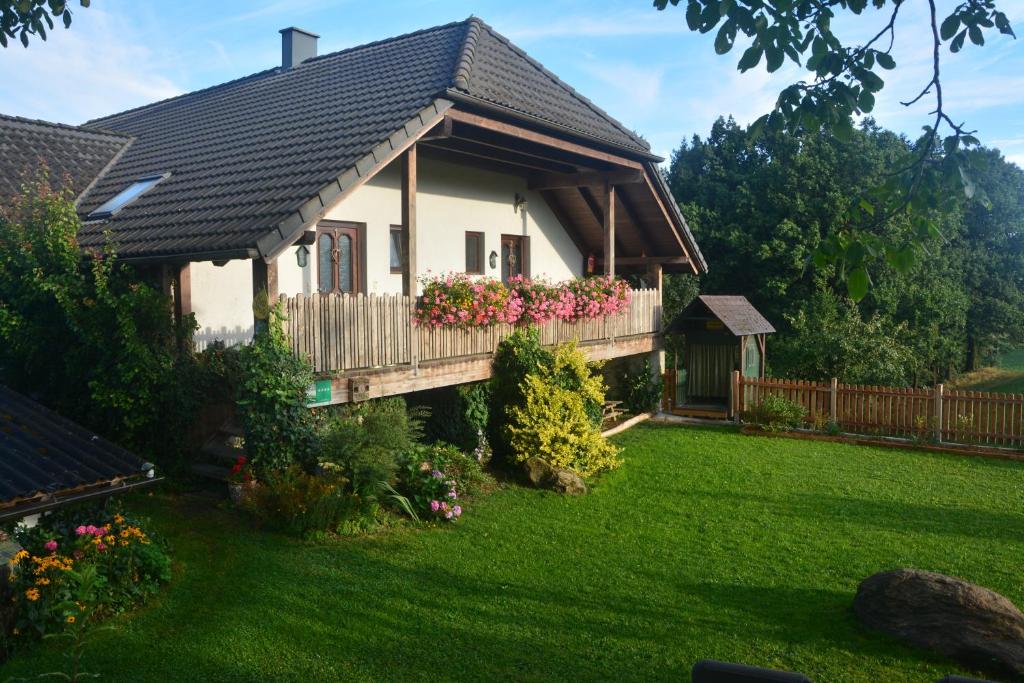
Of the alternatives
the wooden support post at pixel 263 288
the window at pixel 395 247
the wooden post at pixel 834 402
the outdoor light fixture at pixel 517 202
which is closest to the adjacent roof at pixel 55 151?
the window at pixel 395 247

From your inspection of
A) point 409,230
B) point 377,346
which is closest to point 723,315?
point 409,230

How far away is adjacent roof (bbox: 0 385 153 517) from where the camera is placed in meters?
6.57

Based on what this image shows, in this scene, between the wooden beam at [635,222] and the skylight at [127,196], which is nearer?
the skylight at [127,196]

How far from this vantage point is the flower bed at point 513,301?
36.2ft

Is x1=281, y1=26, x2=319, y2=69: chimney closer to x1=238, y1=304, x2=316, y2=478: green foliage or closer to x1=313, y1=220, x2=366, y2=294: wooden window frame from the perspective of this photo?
x1=313, y1=220, x2=366, y2=294: wooden window frame

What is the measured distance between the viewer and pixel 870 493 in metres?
11.9

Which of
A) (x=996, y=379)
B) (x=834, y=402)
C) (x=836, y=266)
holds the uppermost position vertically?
(x=836, y=266)

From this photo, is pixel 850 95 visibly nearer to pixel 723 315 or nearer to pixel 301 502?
pixel 301 502

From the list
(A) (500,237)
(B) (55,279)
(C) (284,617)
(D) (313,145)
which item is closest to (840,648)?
(C) (284,617)

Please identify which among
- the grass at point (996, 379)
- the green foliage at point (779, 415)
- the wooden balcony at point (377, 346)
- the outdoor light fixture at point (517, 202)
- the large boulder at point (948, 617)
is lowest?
the grass at point (996, 379)

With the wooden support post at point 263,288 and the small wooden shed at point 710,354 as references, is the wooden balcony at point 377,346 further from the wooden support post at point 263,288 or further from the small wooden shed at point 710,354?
the small wooden shed at point 710,354

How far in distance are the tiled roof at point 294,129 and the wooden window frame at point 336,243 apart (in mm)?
1525

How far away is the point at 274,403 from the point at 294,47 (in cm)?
1089

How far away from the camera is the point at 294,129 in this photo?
1186 cm
